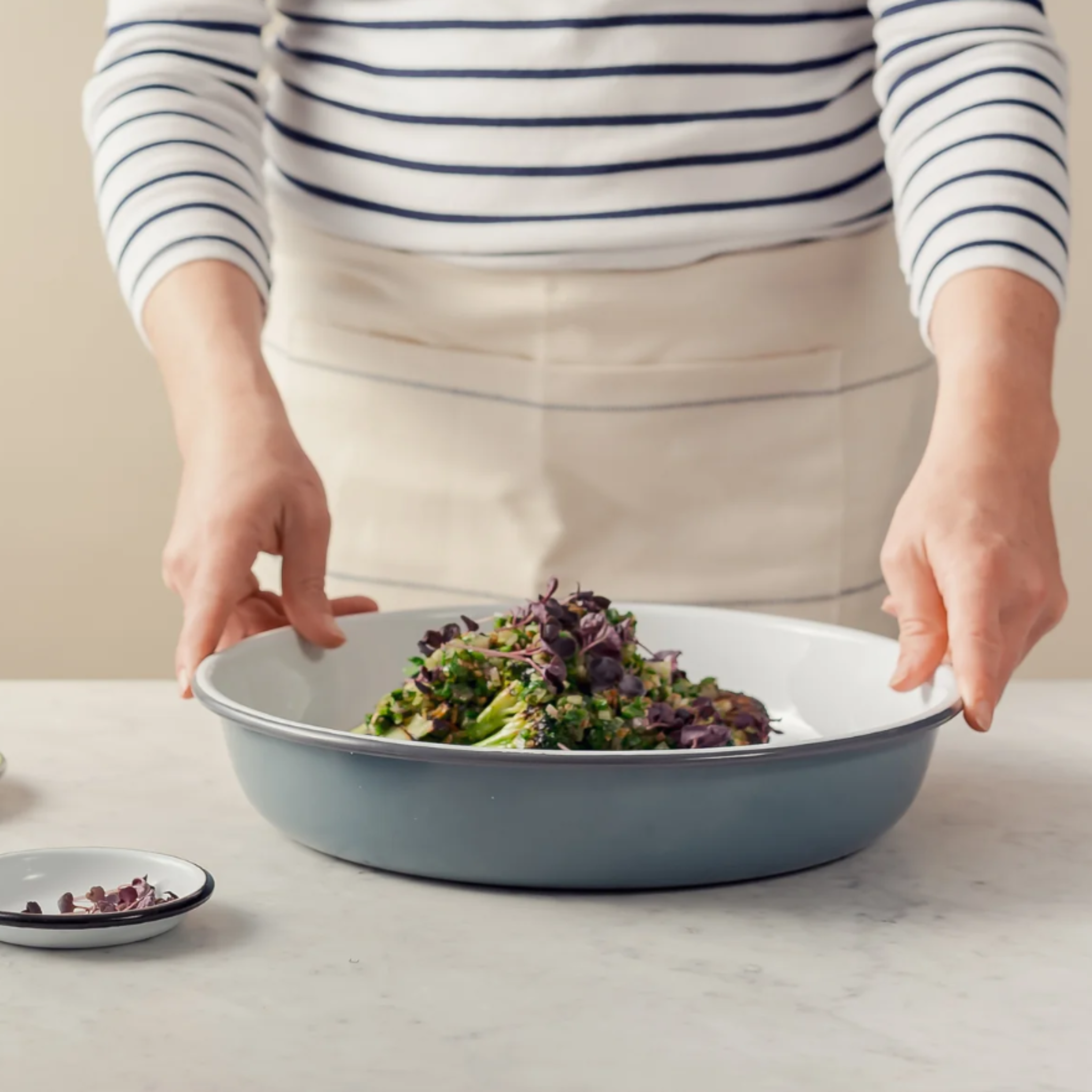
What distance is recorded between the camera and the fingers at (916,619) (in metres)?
0.94

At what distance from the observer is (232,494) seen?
104 cm

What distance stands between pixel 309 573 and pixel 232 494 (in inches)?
2.9

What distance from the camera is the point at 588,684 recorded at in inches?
32.9

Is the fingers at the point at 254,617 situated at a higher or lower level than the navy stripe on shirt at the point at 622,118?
lower

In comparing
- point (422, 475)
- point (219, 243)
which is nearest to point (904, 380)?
point (422, 475)

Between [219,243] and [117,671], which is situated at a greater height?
[219,243]

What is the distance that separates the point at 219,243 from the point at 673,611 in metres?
0.45

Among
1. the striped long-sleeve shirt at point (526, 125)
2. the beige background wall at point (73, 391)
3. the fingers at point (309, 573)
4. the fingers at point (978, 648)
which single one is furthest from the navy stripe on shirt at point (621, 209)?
the beige background wall at point (73, 391)

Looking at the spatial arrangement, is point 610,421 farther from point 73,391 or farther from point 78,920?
point 73,391

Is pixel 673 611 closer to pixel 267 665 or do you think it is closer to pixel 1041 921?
pixel 267 665

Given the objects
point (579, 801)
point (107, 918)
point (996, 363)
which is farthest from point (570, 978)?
point (996, 363)

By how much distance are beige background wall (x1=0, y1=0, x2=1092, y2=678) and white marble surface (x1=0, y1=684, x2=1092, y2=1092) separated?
2.11m

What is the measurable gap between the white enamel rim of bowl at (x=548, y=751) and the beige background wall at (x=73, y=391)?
220 cm

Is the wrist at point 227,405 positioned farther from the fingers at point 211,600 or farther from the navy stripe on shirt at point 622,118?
the navy stripe on shirt at point 622,118
